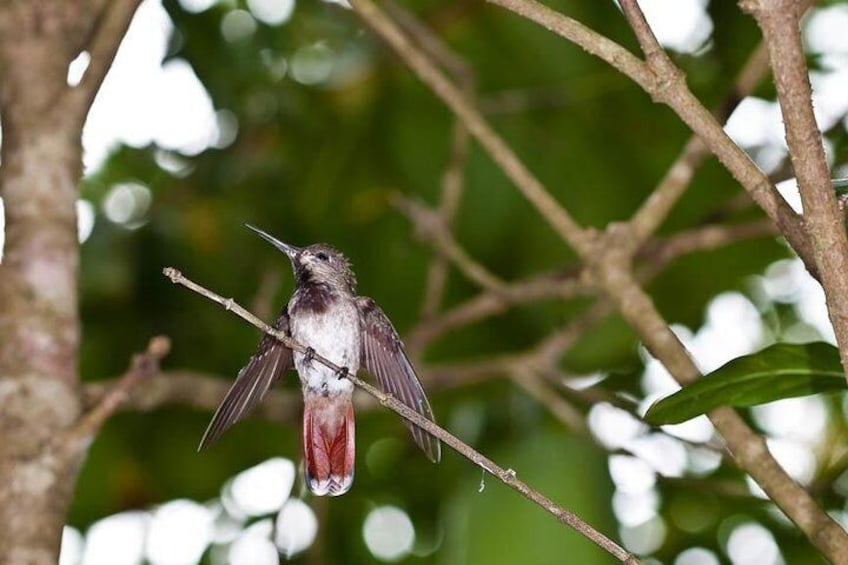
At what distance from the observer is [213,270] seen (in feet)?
18.1

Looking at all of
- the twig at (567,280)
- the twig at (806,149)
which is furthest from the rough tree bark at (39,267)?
the twig at (806,149)

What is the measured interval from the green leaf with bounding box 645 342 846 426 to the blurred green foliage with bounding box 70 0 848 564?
2.36 m

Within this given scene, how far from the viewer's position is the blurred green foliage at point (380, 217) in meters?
5.13

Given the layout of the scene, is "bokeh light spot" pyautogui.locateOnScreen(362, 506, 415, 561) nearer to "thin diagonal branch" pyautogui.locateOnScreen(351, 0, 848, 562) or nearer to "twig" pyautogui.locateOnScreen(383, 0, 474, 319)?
"twig" pyautogui.locateOnScreen(383, 0, 474, 319)

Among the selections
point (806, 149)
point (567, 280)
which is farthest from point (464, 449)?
point (567, 280)

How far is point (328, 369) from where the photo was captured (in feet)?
8.34

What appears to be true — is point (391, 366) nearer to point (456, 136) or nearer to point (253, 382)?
point (253, 382)

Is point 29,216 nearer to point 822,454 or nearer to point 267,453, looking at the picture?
point 267,453

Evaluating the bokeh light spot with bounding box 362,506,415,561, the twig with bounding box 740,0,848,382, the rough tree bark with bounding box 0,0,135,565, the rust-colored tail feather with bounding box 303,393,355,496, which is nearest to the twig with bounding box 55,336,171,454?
the rough tree bark with bounding box 0,0,135,565

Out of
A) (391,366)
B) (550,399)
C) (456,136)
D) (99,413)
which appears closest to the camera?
(391,366)

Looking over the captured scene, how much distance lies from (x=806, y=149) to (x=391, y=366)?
963mm

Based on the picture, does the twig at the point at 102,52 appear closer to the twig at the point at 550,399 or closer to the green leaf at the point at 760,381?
the twig at the point at 550,399

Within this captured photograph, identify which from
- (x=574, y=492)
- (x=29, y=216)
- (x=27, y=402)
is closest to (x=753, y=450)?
(x=574, y=492)

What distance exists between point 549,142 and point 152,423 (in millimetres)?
2048
